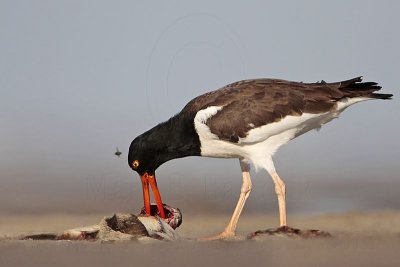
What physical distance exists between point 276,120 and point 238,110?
654 mm

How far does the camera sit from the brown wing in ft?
50.0

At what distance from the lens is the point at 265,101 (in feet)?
50.5

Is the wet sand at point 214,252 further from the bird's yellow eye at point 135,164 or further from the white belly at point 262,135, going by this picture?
the bird's yellow eye at point 135,164

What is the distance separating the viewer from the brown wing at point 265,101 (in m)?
15.2

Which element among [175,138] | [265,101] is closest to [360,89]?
[265,101]

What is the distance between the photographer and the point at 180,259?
10977 mm

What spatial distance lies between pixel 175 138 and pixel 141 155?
2.33ft

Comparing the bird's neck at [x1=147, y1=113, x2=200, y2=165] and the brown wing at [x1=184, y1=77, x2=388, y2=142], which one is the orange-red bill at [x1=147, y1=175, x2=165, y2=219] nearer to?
the bird's neck at [x1=147, y1=113, x2=200, y2=165]

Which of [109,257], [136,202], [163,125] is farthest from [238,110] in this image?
[136,202]

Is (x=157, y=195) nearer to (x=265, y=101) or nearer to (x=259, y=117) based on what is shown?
(x=259, y=117)

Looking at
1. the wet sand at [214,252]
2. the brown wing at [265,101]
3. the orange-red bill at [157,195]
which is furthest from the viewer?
the orange-red bill at [157,195]

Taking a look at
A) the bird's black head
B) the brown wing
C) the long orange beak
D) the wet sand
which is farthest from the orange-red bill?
the wet sand

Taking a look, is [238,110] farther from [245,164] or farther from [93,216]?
[93,216]

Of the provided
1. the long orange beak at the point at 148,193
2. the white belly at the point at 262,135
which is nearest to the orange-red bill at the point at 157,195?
the long orange beak at the point at 148,193
